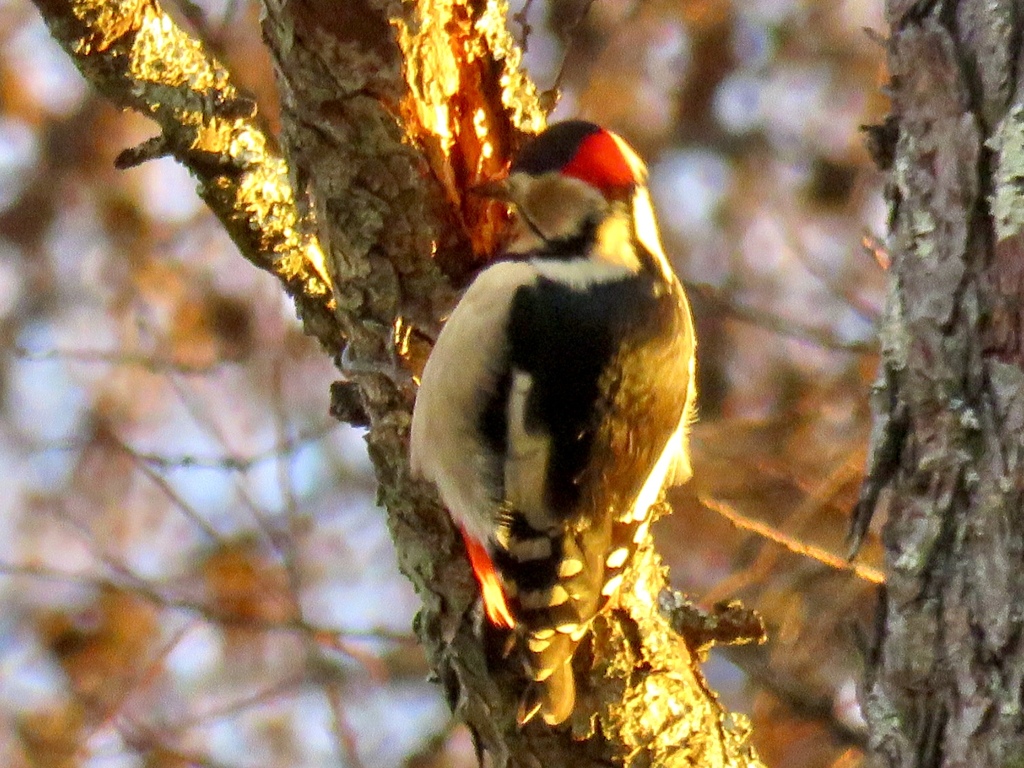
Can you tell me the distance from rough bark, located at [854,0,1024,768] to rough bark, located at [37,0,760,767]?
36 cm

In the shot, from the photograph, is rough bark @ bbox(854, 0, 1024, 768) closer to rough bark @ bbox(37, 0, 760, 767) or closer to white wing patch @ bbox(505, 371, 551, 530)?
rough bark @ bbox(37, 0, 760, 767)

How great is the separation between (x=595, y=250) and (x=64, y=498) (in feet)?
13.6

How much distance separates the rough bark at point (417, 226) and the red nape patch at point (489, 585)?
26 mm

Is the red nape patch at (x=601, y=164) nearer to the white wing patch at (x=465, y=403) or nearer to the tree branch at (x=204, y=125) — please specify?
the white wing patch at (x=465, y=403)

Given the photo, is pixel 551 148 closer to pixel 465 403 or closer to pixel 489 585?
pixel 465 403

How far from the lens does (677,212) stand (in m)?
6.09

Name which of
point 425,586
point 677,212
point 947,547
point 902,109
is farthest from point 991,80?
point 677,212

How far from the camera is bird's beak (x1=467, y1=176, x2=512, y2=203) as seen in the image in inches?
86.6

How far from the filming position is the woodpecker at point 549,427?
2.01 metres

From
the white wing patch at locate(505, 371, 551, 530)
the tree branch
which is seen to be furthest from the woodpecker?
the tree branch

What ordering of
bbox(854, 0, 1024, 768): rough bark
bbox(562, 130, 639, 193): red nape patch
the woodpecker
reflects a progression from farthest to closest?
bbox(562, 130, 639, 193): red nape patch, the woodpecker, bbox(854, 0, 1024, 768): rough bark

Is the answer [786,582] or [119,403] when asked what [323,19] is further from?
[119,403]

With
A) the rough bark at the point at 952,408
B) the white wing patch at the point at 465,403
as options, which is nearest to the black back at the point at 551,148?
the white wing patch at the point at 465,403

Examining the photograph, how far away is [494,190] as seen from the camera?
7.22ft
